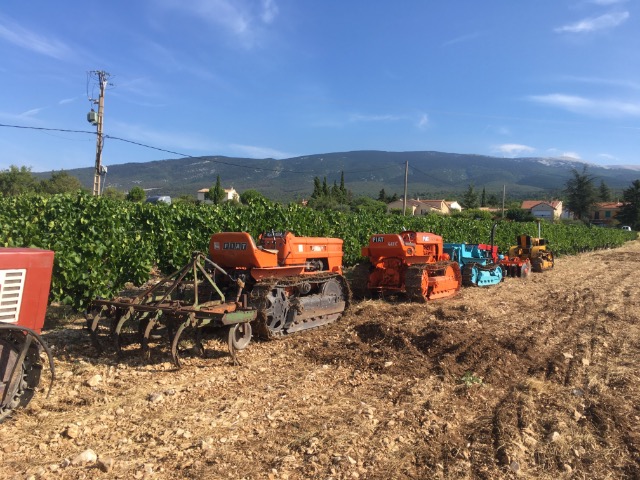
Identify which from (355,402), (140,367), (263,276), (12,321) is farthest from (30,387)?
(263,276)

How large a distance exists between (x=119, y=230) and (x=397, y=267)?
21.9 ft

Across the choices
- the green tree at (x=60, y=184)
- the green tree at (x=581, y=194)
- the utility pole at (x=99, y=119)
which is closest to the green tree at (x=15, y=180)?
the green tree at (x=60, y=184)

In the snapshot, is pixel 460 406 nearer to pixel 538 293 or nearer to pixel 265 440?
pixel 265 440

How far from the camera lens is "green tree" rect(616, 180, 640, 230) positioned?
248ft

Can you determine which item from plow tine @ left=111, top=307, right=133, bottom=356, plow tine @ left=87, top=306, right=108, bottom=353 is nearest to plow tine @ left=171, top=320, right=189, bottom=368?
plow tine @ left=111, top=307, right=133, bottom=356

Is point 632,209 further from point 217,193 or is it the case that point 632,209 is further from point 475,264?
point 475,264

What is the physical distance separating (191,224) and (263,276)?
4.72 metres

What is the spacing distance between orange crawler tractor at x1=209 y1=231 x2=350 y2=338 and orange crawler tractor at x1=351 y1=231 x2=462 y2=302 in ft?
9.52

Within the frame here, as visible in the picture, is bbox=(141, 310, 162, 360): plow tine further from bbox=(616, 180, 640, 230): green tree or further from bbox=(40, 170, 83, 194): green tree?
bbox=(616, 180, 640, 230): green tree

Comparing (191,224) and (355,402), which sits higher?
(191,224)

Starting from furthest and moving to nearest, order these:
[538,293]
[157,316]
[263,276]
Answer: [538,293] < [263,276] < [157,316]

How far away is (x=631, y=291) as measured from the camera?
15328 millimetres

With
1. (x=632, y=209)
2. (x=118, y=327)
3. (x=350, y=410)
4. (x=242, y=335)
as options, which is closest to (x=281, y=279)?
(x=242, y=335)

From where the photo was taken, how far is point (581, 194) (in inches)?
3295
